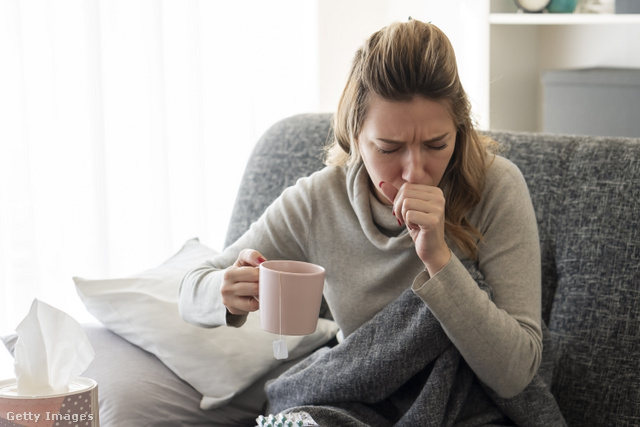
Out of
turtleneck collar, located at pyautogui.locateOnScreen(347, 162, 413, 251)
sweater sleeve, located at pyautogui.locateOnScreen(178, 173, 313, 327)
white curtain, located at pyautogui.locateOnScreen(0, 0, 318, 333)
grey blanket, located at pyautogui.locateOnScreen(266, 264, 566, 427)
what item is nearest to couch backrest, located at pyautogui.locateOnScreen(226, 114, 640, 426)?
grey blanket, located at pyautogui.locateOnScreen(266, 264, 566, 427)

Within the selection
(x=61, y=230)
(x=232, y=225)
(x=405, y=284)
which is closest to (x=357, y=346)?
(x=405, y=284)

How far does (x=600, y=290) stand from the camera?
1404mm

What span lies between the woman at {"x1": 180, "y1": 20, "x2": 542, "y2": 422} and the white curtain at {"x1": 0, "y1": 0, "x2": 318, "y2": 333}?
0.97 m

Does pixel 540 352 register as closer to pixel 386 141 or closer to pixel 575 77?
pixel 386 141

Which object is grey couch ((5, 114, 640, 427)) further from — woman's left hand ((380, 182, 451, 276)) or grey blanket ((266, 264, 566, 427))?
woman's left hand ((380, 182, 451, 276))

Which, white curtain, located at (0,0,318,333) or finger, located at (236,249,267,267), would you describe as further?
white curtain, located at (0,0,318,333)

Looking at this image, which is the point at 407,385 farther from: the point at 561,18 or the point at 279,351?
the point at 561,18

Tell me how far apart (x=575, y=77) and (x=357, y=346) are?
1.38 m

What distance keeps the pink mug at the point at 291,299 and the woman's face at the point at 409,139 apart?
22 centimetres

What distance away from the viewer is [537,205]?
1504mm

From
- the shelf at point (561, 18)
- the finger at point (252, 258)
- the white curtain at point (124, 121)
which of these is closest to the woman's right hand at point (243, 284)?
the finger at point (252, 258)

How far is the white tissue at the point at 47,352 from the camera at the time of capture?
948mm

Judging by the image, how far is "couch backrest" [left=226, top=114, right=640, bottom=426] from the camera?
4.50 ft

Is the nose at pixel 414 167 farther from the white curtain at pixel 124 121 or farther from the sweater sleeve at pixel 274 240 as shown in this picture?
the white curtain at pixel 124 121
